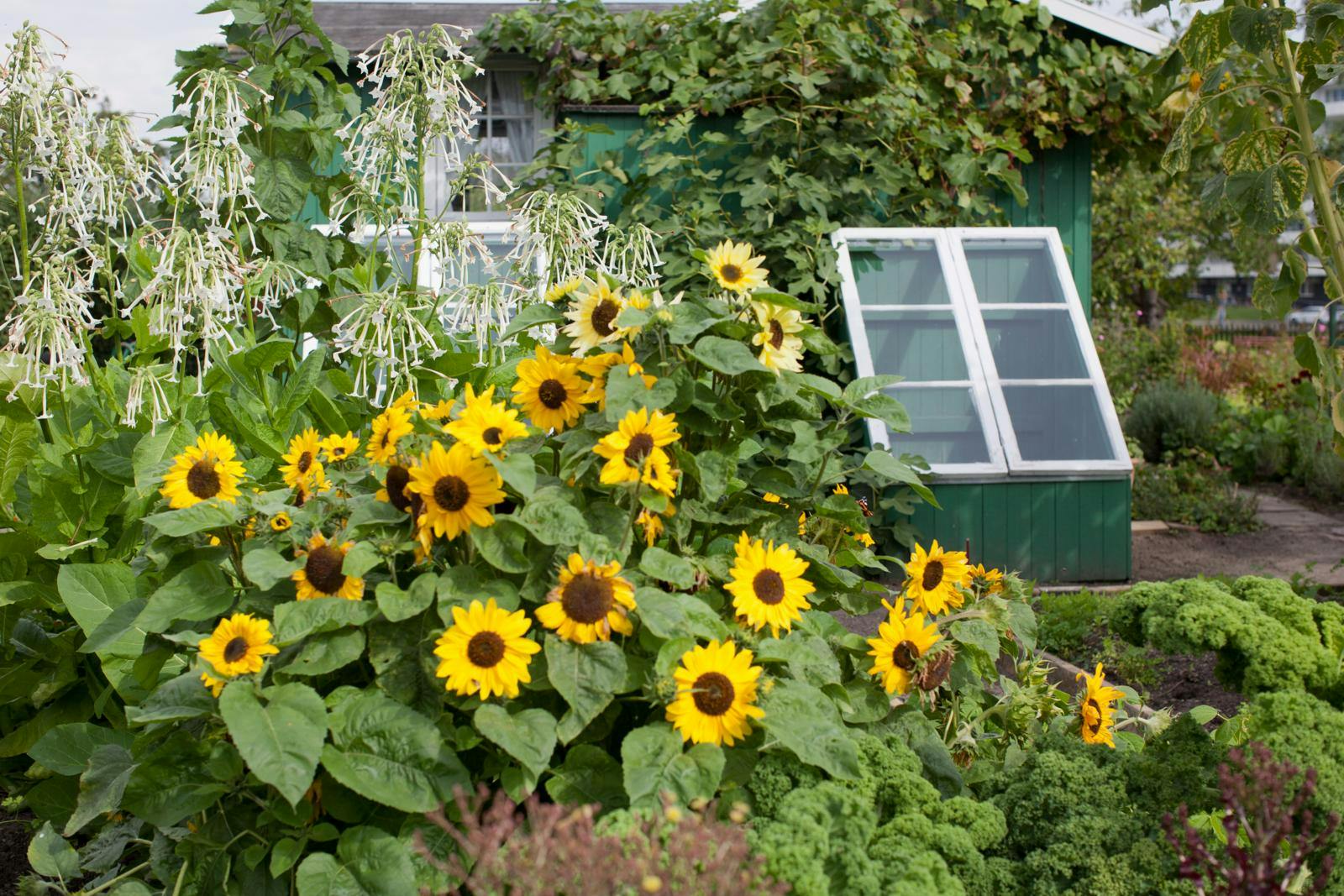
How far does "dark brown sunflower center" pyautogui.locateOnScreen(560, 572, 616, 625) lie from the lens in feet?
5.15

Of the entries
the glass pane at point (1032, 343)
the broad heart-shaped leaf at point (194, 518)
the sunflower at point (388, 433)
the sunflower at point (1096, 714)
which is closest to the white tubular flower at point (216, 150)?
the sunflower at point (388, 433)

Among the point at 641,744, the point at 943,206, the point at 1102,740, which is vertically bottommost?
the point at 1102,740

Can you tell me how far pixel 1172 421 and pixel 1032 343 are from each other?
13.0 feet

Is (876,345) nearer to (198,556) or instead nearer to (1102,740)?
(1102,740)

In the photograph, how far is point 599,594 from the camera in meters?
1.57

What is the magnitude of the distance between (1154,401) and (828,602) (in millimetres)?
7831

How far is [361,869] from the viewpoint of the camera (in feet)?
4.96

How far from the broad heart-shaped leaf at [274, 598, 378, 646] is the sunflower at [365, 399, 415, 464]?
0.90 feet

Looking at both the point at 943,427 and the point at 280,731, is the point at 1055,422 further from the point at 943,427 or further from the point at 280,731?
the point at 280,731

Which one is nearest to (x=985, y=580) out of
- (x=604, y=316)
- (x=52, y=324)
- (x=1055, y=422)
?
(x=604, y=316)

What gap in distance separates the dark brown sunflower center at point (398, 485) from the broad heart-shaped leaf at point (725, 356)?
1.57ft

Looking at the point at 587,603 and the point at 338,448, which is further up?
the point at 338,448

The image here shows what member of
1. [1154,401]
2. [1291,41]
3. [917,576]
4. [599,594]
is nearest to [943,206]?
[1291,41]

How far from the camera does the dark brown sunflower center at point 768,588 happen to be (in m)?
1.72
